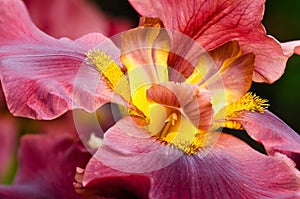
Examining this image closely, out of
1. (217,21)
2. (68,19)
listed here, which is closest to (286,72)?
(68,19)

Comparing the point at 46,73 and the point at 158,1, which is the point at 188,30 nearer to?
the point at 158,1

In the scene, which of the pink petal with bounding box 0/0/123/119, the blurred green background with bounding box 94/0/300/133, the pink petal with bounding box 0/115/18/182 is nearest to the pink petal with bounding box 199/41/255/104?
the pink petal with bounding box 0/0/123/119

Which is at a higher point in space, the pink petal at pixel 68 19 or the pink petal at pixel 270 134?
the pink petal at pixel 270 134

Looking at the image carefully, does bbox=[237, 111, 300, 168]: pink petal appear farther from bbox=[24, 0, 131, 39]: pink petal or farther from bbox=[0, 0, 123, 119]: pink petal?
bbox=[24, 0, 131, 39]: pink petal

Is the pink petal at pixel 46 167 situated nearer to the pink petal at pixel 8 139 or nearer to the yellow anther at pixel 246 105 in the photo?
the yellow anther at pixel 246 105

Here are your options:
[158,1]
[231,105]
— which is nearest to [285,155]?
[231,105]

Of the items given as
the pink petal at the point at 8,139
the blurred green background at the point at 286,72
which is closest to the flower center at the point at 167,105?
the pink petal at the point at 8,139

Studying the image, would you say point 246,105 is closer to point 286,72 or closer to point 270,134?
point 270,134
